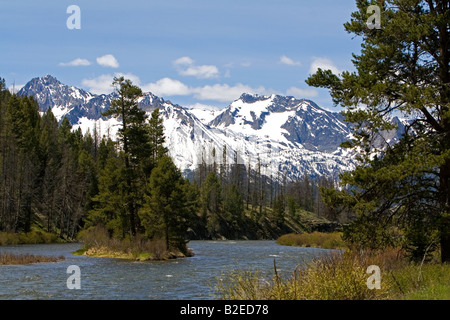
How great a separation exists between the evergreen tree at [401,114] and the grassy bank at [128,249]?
26.7m

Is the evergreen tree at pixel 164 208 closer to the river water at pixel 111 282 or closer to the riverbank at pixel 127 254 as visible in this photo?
the riverbank at pixel 127 254

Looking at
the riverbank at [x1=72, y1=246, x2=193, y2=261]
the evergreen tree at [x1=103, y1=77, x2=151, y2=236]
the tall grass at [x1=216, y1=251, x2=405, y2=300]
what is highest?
the evergreen tree at [x1=103, y1=77, x2=151, y2=236]

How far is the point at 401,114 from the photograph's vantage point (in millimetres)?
22250

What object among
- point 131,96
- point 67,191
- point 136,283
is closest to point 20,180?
point 67,191

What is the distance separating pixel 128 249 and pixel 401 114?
32401 millimetres

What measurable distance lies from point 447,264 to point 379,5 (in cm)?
1209

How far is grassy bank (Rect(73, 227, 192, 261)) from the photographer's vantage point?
45469 millimetres

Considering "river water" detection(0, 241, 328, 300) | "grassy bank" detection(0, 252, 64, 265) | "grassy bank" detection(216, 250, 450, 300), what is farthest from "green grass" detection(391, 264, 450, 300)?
"grassy bank" detection(0, 252, 64, 265)

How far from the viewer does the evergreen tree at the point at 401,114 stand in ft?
68.2

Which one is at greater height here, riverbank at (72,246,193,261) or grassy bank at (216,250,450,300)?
grassy bank at (216,250,450,300)

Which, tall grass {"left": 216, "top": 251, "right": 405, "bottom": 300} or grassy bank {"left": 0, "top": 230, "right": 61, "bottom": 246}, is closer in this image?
tall grass {"left": 216, "top": 251, "right": 405, "bottom": 300}

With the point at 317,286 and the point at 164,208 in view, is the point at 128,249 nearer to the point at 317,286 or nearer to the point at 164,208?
the point at 164,208

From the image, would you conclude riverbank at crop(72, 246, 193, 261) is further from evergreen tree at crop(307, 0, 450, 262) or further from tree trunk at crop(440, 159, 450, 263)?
tree trunk at crop(440, 159, 450, 263)

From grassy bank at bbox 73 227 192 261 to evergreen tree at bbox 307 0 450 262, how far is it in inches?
1050
